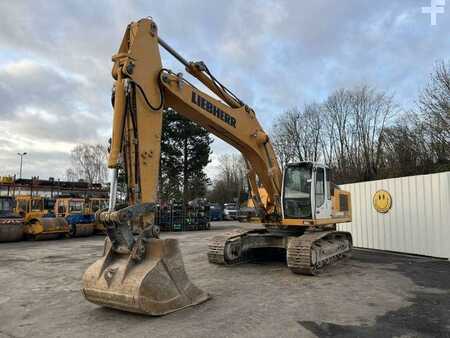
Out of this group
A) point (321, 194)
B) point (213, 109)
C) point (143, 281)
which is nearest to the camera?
point (143, 281)

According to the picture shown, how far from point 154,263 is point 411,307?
4.37m

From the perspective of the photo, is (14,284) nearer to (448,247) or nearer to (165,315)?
(165,315)

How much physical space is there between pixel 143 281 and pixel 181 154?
1209 inches

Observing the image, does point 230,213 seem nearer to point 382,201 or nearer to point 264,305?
point 382,201

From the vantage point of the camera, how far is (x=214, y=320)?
6.01 meters

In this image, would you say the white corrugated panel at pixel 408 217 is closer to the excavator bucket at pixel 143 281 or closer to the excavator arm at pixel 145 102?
the excavator arm at pixel 145 102

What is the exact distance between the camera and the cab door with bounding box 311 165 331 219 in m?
10.3

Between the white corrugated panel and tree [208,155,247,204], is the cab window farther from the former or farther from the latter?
tree [208,155,247,204]

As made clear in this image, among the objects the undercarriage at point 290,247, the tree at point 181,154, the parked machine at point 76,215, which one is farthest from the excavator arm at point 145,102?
the tree at point 181,154

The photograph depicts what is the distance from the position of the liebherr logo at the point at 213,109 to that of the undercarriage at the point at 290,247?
3.26 m

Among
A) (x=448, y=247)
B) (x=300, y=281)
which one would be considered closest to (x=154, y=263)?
Answer: (x=300, y=281)

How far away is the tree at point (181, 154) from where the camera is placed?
3531cm

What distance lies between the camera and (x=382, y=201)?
14781mm

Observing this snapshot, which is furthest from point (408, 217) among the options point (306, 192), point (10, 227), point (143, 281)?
point (10, 227)
